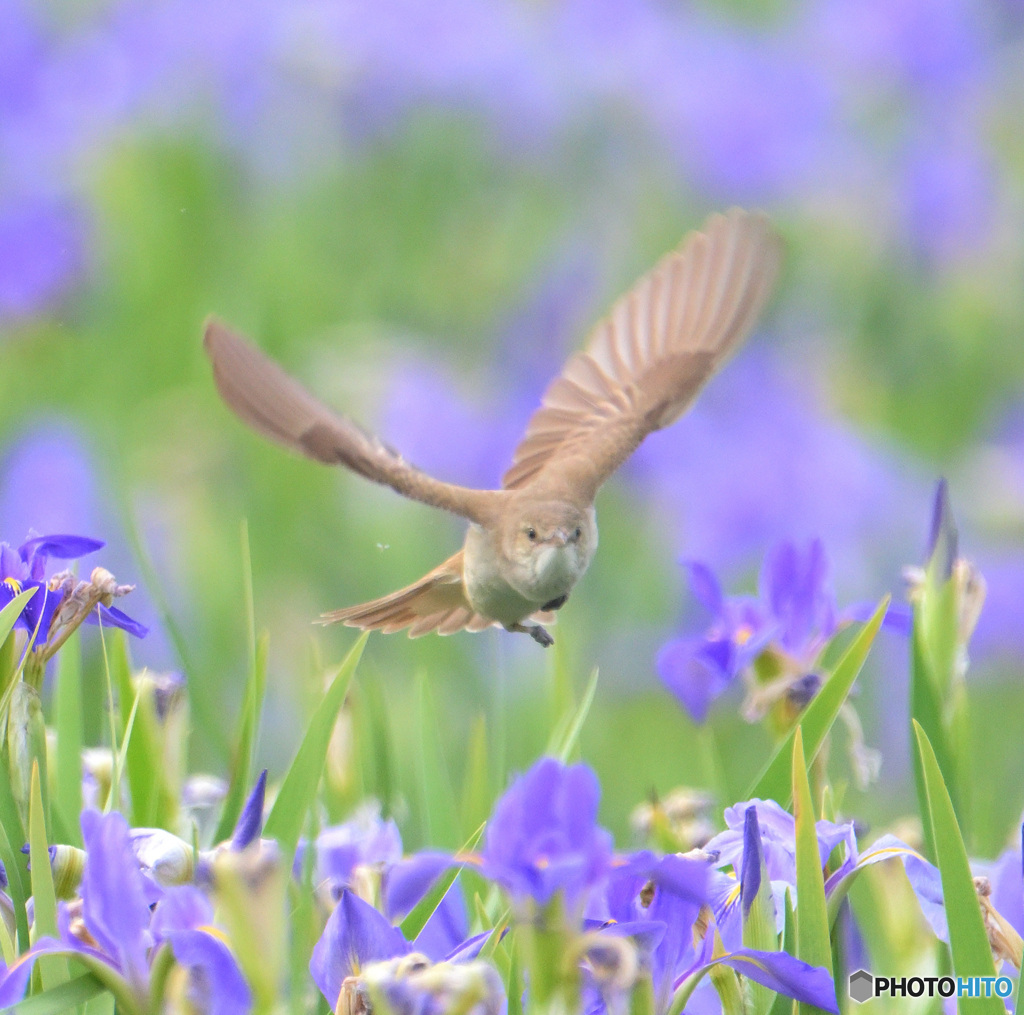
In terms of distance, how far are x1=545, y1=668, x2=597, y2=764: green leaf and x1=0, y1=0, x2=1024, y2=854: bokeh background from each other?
118 centimetres

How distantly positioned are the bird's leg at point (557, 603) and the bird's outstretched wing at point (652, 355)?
0.27 feet

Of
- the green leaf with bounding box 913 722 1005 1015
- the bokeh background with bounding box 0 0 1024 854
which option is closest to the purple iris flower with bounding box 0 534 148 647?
the green leaf with bounding box 913 722 1005 1015

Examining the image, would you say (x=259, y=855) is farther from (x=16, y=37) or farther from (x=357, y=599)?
(x=16, y=37)

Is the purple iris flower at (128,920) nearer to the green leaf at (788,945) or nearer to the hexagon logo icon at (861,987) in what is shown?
the green leaf at (788,945)

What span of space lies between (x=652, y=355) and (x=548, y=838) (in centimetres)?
78

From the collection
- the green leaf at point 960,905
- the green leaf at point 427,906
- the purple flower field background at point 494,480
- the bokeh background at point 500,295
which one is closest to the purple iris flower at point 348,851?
the purple flower field background at point 494,480

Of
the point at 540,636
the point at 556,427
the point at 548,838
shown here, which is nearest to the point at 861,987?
the point at 548,838

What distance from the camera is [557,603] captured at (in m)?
1.24

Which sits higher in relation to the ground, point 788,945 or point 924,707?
point 924,707

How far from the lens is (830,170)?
4910 mm

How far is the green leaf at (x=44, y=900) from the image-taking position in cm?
72

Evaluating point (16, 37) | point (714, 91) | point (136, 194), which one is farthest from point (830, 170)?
point (16, 37)

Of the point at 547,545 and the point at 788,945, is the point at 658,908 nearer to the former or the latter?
the point at 788,945

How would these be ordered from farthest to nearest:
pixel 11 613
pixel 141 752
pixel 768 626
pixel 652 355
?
pixel 652 355 → pixel 768 626 → pixel 141 752 → pixel 11 613
